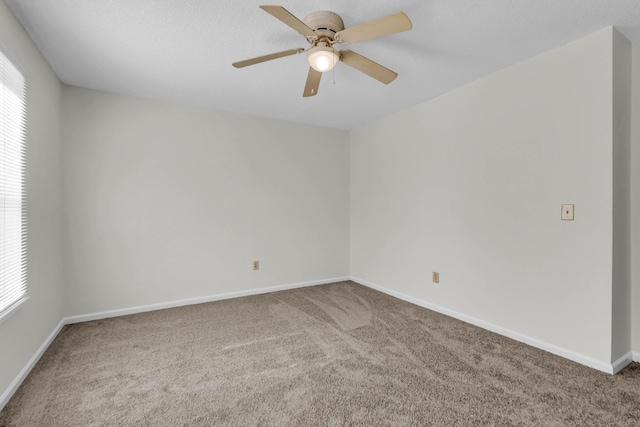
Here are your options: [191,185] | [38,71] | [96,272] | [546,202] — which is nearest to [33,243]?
[96,272]

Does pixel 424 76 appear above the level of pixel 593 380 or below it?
above

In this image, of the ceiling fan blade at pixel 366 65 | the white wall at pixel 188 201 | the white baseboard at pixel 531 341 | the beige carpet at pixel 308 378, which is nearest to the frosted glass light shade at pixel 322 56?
the ceiling fan blade at pixel 366 65

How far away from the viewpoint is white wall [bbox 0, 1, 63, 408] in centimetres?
180

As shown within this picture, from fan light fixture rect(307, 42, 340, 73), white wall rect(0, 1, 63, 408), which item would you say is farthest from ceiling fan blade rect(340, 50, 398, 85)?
white wall rect(0, 1, 63, 408)

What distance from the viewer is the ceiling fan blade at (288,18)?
1.42 metres

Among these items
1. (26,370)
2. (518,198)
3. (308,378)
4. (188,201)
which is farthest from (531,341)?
(26,370)

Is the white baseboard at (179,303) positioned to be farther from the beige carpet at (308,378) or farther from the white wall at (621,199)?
the white wall at (621,199)

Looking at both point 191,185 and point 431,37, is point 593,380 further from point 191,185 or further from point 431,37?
point 191,185

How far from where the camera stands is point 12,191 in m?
1.86

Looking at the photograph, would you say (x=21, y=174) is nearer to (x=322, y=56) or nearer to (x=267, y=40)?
(x=267, y=40)

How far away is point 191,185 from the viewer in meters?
3.43

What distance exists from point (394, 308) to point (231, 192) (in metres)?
2.27

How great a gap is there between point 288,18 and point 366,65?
0.68 m

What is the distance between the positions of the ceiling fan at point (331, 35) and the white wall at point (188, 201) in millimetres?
1807
